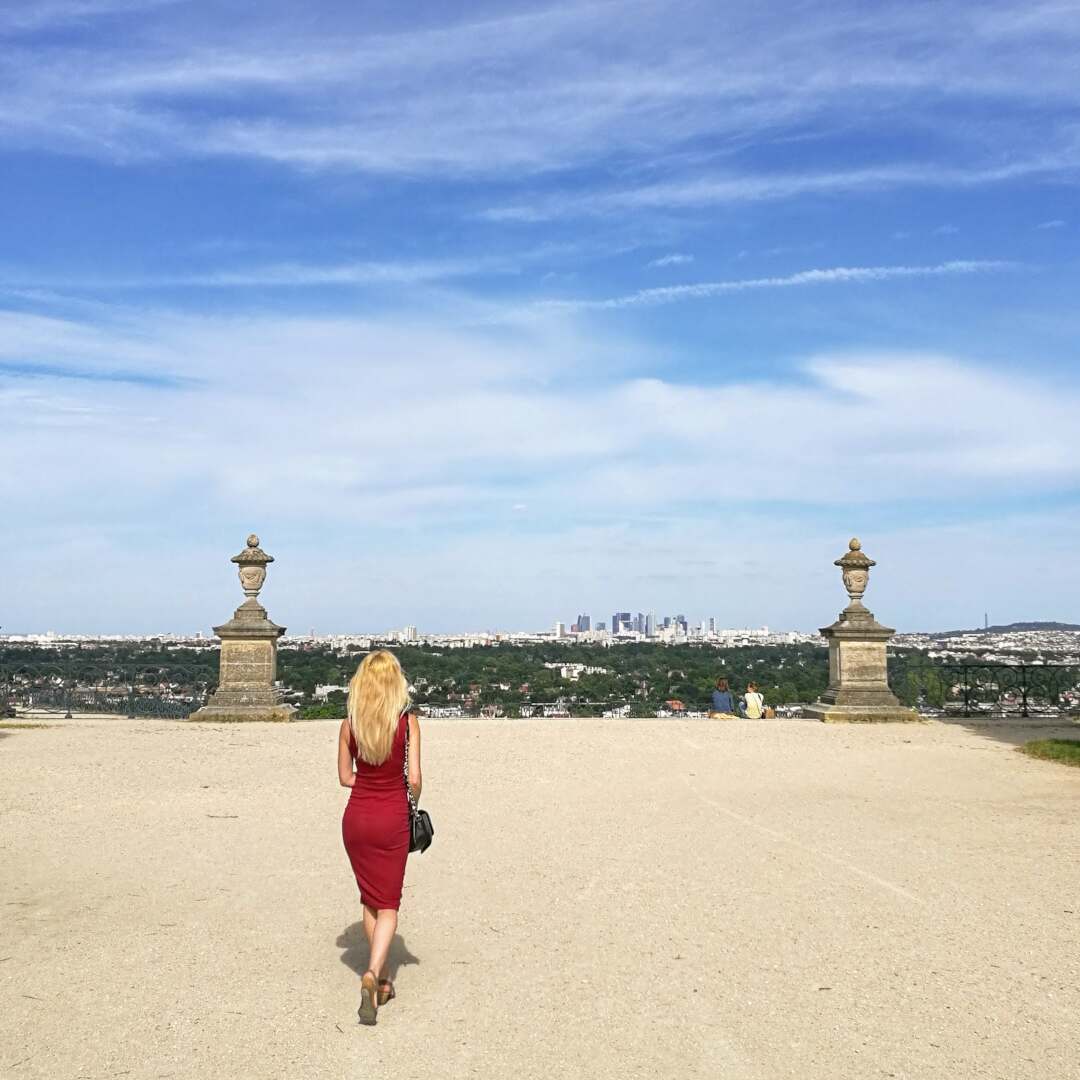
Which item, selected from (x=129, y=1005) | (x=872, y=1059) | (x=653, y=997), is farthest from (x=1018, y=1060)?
(x=129, y=1005)

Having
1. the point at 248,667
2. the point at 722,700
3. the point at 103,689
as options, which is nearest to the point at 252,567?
the point at 248,667

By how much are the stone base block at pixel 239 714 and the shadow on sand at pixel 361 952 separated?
10981 millimetres

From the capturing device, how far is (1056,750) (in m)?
13.6

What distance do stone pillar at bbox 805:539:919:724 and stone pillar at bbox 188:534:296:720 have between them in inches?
336

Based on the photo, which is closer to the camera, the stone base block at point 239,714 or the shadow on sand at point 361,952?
the shadow on sand at point 361,952

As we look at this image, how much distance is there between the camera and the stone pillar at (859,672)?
17.0m

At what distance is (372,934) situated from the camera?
16.4ft

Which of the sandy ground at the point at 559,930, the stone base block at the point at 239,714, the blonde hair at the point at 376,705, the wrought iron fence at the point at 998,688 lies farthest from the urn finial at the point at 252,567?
the blonde hair at the point at 376,705

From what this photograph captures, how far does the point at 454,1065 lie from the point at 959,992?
237 centimetres

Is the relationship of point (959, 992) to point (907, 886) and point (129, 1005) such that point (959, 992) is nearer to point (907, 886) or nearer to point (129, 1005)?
point (907, 886)

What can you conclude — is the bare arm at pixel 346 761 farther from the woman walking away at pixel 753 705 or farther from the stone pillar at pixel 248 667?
the woman walking away at pixel 753 705

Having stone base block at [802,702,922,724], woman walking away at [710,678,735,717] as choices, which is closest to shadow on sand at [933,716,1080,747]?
stone base block at [802,702,922,724]

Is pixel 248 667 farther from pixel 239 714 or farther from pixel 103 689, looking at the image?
pixel 103 689

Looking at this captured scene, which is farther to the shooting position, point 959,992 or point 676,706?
point 676,706
